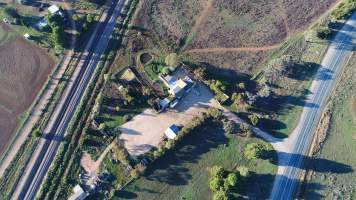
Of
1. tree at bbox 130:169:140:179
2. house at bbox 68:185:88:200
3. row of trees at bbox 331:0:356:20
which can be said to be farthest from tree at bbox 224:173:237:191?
row of trees at bbox 331:0:356:20

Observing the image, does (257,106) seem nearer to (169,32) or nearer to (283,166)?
(283,166)

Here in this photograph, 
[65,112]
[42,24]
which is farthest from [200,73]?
[42,24]

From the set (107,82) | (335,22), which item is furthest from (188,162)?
(335,22)

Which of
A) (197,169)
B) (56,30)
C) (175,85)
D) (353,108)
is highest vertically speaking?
(56,30)

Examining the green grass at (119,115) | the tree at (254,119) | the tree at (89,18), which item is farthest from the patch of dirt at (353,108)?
the tree at (89,18)

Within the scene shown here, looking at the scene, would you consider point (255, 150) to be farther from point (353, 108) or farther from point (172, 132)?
point (353, 108)

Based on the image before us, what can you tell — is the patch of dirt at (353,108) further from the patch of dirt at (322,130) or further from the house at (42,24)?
the house at (42,24)
